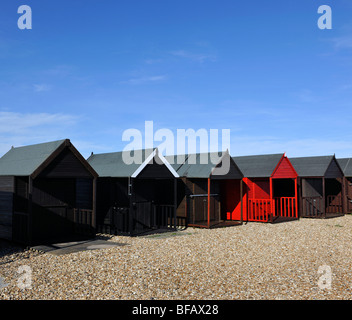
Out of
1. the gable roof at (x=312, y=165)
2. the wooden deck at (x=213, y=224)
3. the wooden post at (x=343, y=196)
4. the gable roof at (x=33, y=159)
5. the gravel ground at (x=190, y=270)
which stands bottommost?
the gravel ground at (x=190, y=270)

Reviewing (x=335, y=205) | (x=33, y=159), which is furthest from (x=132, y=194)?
(x=335, y=205)

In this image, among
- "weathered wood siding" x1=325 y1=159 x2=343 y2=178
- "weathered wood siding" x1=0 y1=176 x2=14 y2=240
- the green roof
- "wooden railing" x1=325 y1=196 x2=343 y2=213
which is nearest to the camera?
the green roof

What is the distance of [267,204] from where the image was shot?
2225 centimetres

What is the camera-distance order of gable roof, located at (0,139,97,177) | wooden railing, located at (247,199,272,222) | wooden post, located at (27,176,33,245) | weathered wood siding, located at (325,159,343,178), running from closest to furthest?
wooden post, located at (27,176,33,245) < gable roof, located at (0,139,97,177) < wooden railing, located at (247,199,272,222) < weathered wood siding, located at (325,159,343,178)

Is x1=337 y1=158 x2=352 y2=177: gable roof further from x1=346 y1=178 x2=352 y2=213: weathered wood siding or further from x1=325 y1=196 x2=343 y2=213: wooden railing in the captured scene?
x1=325 y1=196 x2=343 y2=213: wooden railing

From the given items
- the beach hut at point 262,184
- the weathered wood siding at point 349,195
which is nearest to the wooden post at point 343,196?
the weathered wood siding at point 349,195

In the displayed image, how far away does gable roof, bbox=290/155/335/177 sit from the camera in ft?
82.4

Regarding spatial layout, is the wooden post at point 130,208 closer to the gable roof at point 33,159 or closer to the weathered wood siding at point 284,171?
the gable roof at point 33,159

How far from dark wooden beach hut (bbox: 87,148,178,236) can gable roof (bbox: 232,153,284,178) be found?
6.54m

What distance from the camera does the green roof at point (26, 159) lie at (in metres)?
13.5

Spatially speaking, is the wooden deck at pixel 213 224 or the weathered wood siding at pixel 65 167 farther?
the wooden deck at pixel 213 224

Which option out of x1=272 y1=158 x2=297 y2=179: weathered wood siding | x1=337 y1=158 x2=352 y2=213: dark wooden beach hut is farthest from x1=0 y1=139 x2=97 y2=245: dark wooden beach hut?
x1=337 y1=158 x2=352 y2=213: dark wooden beach hut

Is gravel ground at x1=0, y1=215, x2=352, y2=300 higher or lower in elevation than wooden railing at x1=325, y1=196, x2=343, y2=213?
lower
